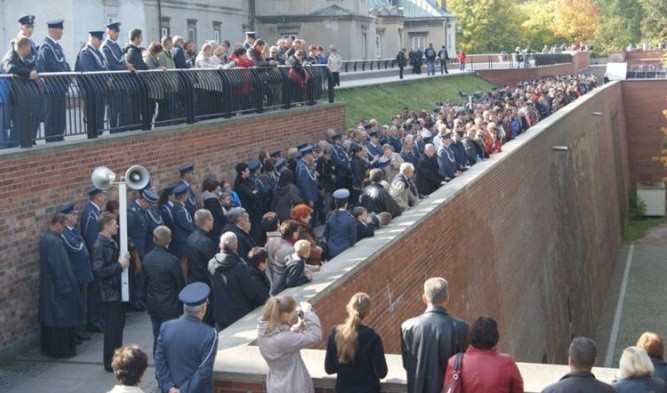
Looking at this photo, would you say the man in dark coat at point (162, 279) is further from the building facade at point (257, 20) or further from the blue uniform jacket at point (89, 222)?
the building facade at point (257, 20)

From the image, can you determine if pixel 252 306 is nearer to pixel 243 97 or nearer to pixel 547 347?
pixel 243 97

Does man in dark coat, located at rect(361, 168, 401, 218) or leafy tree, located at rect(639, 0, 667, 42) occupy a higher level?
leafy tree, located at rect(639, 0, 667, 42)


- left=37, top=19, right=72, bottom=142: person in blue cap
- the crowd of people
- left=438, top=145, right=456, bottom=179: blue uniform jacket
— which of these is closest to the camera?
the crowd of people

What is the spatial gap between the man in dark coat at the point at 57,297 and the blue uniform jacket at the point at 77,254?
12 cm

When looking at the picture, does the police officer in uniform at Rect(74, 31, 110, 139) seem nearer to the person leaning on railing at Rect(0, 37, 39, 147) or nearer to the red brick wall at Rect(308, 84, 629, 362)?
the person leaning on railing at Rect(0, 37, 39, 147)

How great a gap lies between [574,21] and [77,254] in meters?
95.5

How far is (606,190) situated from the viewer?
146 feet

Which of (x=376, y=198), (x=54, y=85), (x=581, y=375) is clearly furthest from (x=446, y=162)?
(x=581, y=375)

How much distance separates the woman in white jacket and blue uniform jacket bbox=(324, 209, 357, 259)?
487 cm

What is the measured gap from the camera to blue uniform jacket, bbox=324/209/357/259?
13.4 metres

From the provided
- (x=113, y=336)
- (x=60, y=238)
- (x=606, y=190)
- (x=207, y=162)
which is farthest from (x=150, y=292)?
(x=606, y=190)

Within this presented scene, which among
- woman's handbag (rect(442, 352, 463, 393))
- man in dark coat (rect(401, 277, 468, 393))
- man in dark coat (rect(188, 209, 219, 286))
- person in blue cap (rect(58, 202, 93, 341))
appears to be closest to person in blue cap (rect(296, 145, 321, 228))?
person in blue cap (rect(58, 202, 93, 341))

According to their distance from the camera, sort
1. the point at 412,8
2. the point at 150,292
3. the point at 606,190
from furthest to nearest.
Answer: the point at 412,8 < the point at 606,190 < the point at 150,292

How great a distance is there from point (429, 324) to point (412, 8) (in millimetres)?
A: 73091
